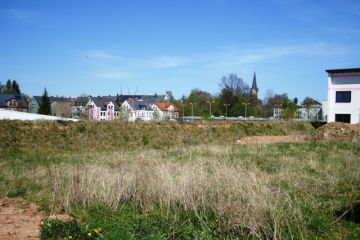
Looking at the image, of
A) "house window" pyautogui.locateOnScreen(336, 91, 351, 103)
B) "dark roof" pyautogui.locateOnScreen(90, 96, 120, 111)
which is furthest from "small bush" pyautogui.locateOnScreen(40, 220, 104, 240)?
"dark roof" pyautogui.locateOnScreen(90, 96, 120, 111)

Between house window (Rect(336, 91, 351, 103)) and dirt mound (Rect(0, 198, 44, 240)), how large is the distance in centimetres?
4433

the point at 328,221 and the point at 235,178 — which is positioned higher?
the point at 235,178

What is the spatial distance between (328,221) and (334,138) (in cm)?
2679

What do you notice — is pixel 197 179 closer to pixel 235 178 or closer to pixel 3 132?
pixel 235 178

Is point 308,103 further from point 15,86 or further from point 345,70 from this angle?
point 15,86

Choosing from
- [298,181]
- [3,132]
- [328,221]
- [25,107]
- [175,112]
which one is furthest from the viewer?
[175,112]

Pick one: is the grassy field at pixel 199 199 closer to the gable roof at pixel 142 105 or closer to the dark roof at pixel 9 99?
the dark roof at pixel 9 99

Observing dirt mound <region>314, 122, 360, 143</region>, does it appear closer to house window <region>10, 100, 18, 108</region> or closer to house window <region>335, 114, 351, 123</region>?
house window <region>335, 114, 351, 123</region>

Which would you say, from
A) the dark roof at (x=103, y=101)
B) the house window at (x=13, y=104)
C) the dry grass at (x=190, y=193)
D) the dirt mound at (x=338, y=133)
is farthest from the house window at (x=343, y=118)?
the house window at (x=13, y=104)

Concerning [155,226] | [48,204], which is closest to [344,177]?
[155,226]

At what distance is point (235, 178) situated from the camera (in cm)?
825

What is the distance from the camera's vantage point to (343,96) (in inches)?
1863

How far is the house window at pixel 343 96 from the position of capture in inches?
1847

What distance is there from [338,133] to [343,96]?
1494cm
